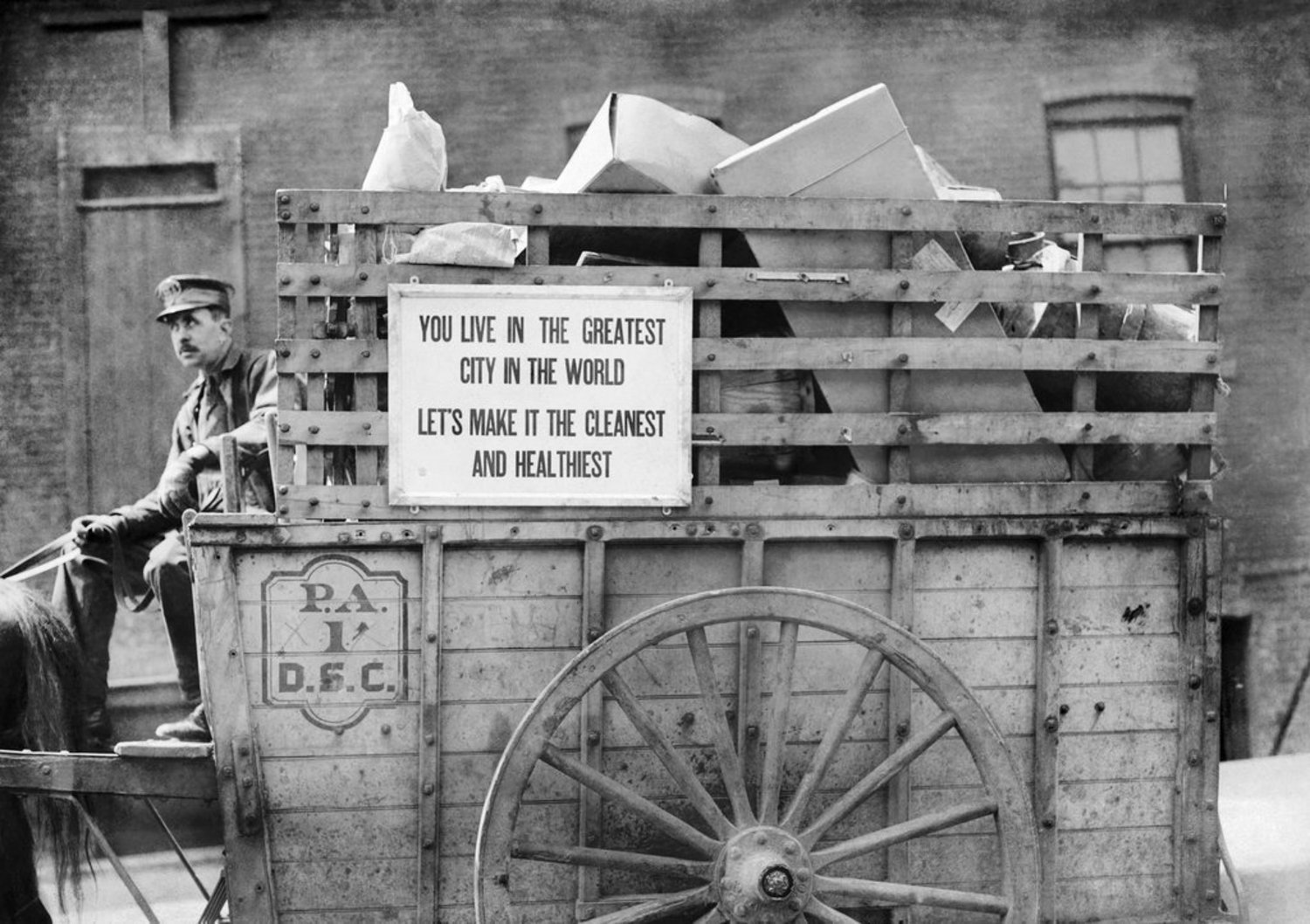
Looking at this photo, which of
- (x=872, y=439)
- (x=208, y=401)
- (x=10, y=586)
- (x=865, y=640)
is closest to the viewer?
(x=865, y=640)

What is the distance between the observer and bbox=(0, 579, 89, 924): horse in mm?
3637

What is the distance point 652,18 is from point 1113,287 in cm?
325

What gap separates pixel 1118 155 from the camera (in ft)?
18.5

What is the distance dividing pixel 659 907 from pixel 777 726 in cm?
45

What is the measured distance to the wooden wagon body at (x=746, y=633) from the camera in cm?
260

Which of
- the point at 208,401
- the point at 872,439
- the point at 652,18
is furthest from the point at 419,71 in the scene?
the point at 872,439

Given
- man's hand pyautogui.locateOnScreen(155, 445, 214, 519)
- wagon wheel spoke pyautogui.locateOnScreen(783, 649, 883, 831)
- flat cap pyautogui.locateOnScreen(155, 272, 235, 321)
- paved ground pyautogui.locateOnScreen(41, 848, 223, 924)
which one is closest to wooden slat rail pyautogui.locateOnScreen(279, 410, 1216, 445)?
wagon wheel spoke pyautogui.locateOnScreen(783, 649, 883, 831)

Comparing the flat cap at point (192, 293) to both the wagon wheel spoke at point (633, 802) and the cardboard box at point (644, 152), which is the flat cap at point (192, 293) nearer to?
the cardboard box at point (644, 152)

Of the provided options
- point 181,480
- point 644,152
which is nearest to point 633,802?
point 644,152

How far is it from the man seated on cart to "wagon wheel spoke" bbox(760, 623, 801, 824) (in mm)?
2496

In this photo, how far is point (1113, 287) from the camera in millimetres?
2832

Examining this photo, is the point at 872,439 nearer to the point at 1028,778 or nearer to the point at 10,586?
the point at 1028,778

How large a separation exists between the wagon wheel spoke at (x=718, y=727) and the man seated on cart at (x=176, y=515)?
240 centimetres

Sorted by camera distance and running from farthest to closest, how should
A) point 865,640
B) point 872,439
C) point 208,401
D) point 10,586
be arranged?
point 208,401 < point 10,586 < point 872,439 < point 865,640
